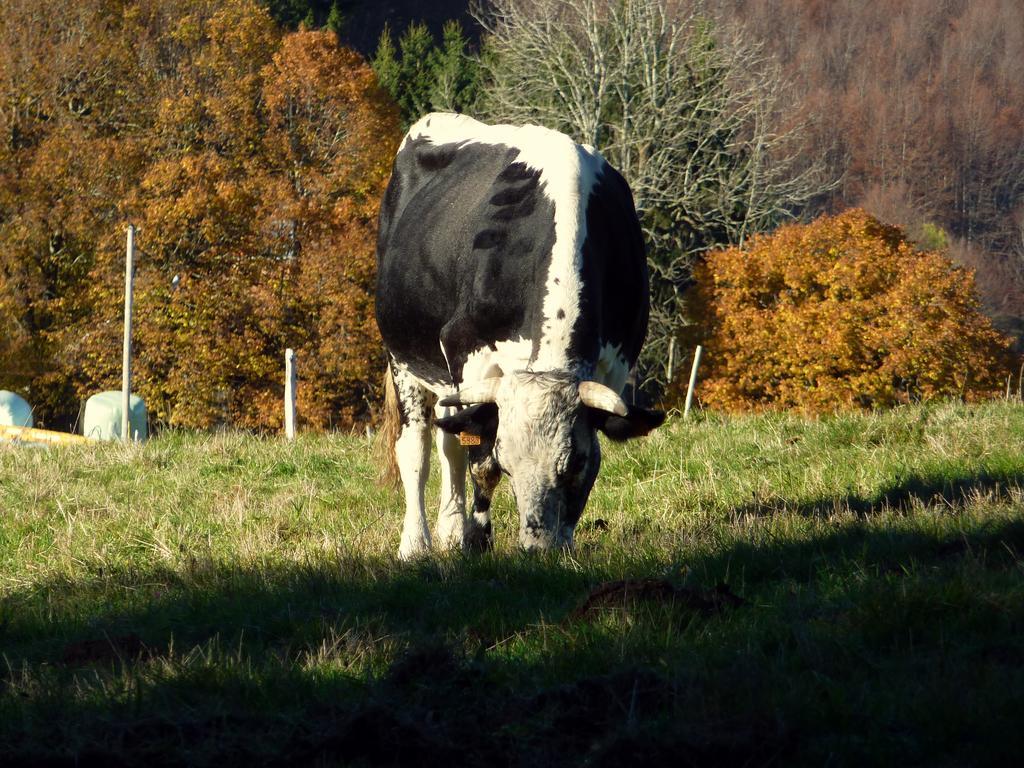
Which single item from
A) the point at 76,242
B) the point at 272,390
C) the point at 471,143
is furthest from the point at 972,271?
the point at 471,143

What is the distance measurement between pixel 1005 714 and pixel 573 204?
155 inches

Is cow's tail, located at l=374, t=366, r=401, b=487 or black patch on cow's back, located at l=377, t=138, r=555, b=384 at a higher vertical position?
black patch on cow's back, located at l=377, t=138, r=555, b=384

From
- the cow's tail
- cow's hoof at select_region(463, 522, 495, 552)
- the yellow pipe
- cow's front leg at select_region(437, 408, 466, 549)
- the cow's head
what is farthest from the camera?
the yellow pipe

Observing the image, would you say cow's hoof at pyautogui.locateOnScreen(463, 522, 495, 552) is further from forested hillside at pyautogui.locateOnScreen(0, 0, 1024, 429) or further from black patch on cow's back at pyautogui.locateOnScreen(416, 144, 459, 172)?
forested hillside at pyautogui.locateOnScreen(0, 0, 1024, 429)

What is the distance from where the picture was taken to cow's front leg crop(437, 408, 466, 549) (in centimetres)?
752

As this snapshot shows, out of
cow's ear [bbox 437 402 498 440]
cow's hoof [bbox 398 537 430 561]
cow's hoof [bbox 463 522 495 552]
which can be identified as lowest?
cow's hoof [bbox 398 537 430 561]

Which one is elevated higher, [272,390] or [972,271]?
[972,271]

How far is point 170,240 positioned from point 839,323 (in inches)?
753

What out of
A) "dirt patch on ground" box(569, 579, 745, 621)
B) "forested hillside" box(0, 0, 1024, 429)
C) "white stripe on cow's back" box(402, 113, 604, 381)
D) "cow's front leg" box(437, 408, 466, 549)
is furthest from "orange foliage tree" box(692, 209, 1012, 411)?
"dirt patch on ground" box(569, 579, 745, 621)

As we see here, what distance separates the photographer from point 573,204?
6.57m

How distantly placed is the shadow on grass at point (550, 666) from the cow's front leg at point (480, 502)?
37.6 inches

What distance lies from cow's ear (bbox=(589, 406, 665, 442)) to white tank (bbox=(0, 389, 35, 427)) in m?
13.6

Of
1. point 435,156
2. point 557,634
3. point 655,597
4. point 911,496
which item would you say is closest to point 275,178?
point 435,156

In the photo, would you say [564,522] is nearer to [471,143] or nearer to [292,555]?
[292,555]
